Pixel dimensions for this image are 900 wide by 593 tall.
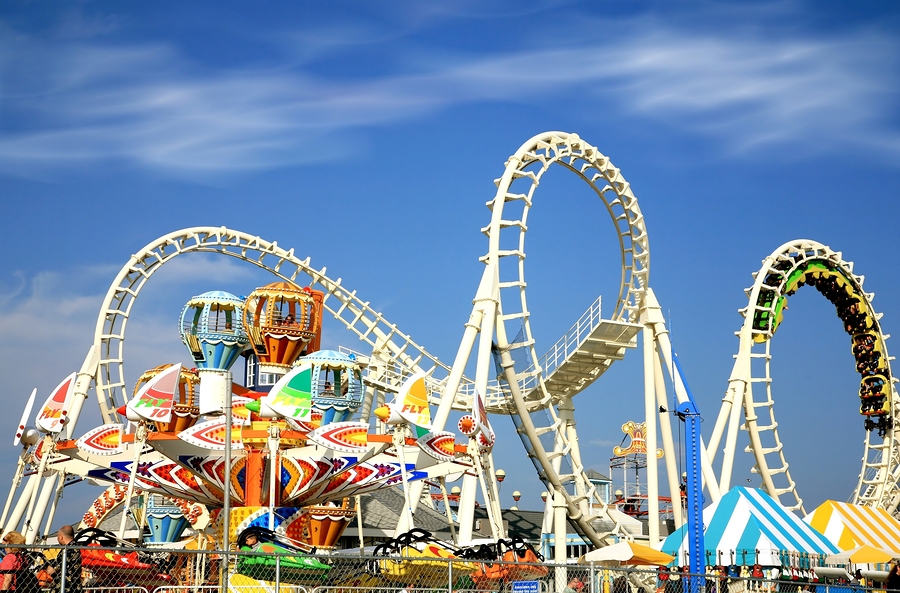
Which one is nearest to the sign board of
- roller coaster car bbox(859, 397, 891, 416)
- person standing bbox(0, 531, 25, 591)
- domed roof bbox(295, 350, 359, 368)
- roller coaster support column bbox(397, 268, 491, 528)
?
person standing bbox(0, 531, 25, 591)

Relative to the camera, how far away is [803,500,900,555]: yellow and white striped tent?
2066cm

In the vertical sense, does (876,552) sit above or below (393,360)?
A: below

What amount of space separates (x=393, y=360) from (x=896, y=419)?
16.4 meters

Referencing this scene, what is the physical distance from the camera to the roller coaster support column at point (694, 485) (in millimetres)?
12656

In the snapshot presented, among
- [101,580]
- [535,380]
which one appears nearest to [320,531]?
[535,380]

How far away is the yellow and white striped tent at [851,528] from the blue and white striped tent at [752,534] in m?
3.27

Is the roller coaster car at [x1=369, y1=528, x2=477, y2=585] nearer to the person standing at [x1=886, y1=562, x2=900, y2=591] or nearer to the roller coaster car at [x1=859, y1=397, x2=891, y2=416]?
the person standing at [x1=886, y1=562, x2=900, y2=591]

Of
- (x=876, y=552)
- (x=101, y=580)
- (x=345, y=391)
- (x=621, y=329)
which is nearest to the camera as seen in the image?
(x=101, y=580)

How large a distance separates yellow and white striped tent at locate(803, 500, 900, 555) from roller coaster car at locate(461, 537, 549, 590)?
6.87 meters

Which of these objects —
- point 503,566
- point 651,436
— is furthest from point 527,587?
point 651,436

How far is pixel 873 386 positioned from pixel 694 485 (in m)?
22.6

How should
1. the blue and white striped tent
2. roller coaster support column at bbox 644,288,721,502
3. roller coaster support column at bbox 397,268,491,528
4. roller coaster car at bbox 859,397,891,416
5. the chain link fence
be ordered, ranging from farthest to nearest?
roller coaster car at bbox 859,397,891,416, roller coaster support column at bbox 644,288,721,502, roller coaster support column at bbox 397,268,491,528, the blue and white striped tent, the chain link fence

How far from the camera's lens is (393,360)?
2852 cm

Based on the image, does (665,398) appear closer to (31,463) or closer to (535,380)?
(535,380)
